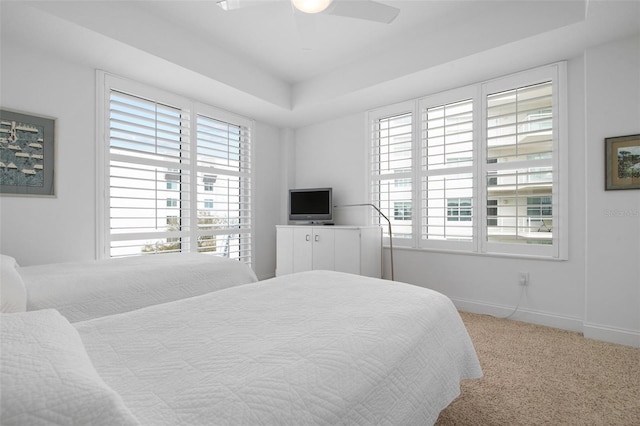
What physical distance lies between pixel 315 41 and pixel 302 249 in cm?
239

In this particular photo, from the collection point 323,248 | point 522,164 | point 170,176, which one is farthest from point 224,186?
point 522,164

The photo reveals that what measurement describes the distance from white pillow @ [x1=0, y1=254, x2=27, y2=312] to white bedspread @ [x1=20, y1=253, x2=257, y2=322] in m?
0.15

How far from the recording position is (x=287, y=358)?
2.77 feet

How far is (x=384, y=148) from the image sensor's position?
4.04m

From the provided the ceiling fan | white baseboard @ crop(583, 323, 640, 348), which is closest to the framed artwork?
the ceiling fan

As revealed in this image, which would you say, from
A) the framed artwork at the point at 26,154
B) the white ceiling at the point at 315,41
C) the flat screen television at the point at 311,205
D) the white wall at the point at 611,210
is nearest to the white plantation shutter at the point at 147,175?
the white ceiling at the point at 315,41

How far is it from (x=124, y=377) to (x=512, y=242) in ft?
10.9

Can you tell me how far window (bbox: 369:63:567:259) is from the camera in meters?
2.91

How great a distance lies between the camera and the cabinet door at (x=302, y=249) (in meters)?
4.03

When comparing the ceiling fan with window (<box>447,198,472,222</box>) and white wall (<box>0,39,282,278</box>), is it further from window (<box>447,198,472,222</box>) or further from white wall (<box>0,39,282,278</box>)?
window (<box>447,198,472,222</box>)

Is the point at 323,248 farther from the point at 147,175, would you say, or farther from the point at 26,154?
the point at 26,154

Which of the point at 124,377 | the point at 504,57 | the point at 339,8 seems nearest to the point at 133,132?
the point at 339,8

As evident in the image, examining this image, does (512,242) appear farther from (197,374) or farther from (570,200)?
(197,374)

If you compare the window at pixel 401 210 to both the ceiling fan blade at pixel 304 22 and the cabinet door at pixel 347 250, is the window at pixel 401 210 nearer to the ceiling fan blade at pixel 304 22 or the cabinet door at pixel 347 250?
the cabinet door at pixel 347 250
